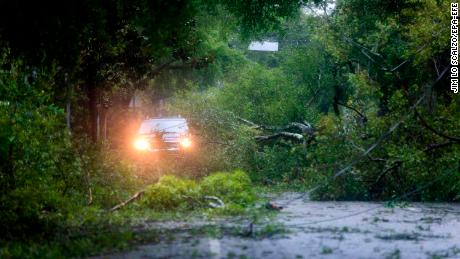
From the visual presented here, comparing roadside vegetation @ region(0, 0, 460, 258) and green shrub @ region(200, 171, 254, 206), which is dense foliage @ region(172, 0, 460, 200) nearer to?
roadside vegetation @ region(0, 0, 460, 258)

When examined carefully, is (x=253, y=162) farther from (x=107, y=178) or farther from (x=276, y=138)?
(x=107, y=178)

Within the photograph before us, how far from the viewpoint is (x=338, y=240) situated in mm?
9102

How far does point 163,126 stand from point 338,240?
14076 millimetres

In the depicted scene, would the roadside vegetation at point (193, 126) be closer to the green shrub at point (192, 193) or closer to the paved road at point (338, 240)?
the green shrub at point (192, 193)

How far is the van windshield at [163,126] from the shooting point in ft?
70.1

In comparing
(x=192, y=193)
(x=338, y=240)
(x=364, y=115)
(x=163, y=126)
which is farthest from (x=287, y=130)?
(x=338, y=240)

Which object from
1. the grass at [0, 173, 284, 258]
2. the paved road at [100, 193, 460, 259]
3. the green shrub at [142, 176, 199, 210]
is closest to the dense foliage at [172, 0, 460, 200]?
the paved road at [100, 193, 460, 259]

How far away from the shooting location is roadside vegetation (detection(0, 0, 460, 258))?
9.20 meters

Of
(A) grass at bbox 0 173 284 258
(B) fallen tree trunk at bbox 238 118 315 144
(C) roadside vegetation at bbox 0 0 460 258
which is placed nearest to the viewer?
(A) grass at bbox 0 173 284 258

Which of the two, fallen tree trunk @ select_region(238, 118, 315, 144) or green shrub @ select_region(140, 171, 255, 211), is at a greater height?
fallen tree trunk @ select_region(238, 118, 315, 144)

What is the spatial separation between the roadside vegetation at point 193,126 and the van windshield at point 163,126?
1.59 feet

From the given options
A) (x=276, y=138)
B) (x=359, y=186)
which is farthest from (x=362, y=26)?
(x=359, y=186)

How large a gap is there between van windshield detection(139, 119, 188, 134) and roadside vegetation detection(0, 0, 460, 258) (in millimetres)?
485

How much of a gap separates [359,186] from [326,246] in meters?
6.97
